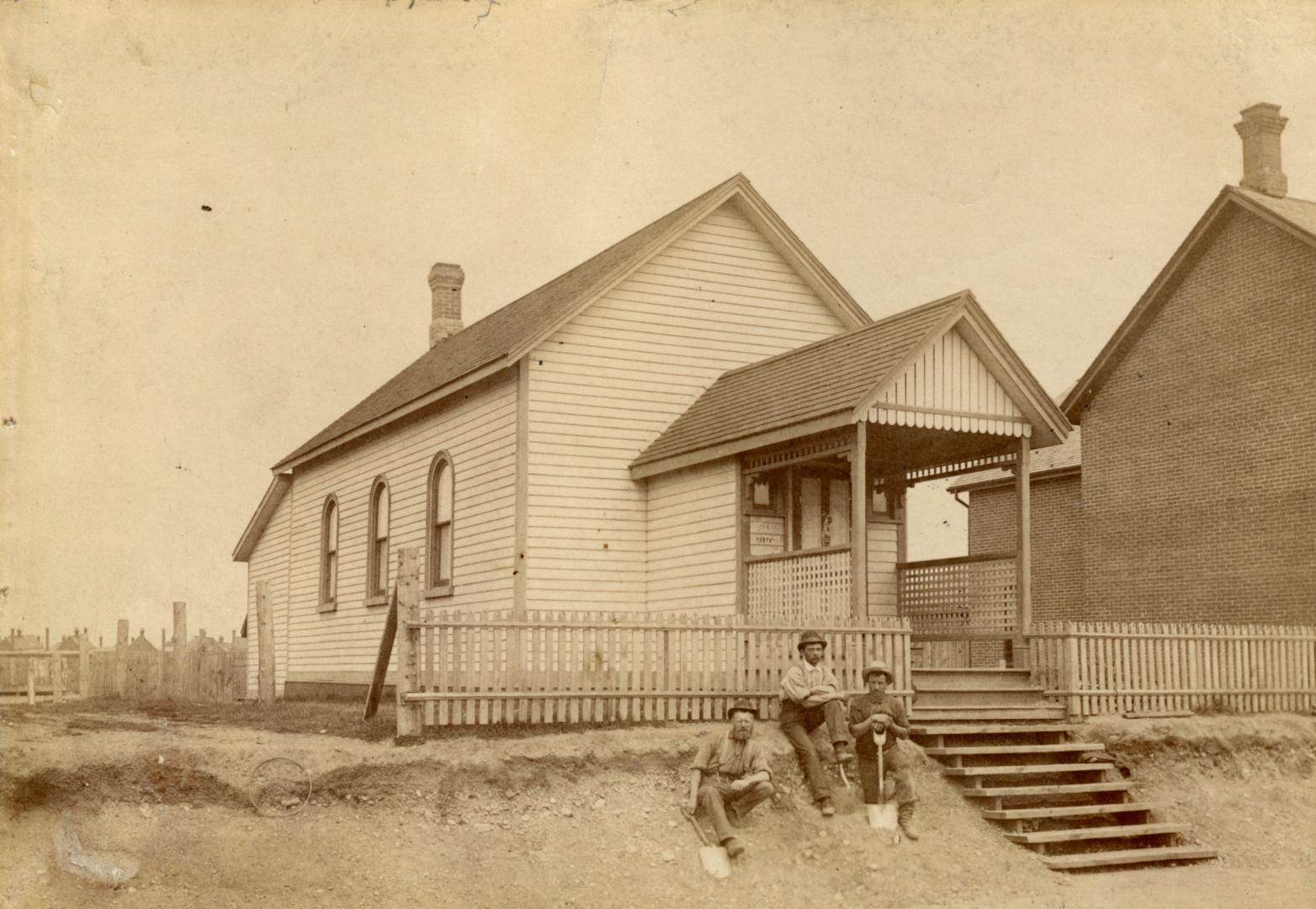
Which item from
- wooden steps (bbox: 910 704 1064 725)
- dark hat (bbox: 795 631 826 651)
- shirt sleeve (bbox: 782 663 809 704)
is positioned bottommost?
wooden steps (bbox: 910 704 1064 725)

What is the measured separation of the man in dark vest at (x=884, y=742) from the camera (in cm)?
1361

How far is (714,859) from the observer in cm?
1258

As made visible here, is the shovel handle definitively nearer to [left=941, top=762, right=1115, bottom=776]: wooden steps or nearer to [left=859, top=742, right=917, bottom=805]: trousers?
[left=859, top=742, right=917, bottom=805]: trousers

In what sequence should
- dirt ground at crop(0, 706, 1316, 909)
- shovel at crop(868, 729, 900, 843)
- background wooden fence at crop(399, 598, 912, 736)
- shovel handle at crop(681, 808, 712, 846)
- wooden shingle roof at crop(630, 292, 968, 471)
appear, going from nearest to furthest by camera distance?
dirt ground at crop(0, 706, 1316, 909), shovel handle at crop(681, 808, 712, 846), shovel at crop(868, 729, 900, 843), background wooden fence at crop(399, 598, 912, 736), wooden shingle roof at crop(630, 292, 968, 471)

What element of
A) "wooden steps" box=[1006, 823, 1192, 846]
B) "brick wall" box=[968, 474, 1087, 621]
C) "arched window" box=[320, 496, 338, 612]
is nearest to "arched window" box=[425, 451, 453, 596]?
"arched window" box=[320, 496, 338, 612]

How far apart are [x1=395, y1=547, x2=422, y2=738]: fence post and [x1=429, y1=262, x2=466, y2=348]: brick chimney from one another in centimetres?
1743

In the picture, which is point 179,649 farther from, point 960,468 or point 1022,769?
point 1022,769

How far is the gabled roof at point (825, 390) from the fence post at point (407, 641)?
4812 millimetres

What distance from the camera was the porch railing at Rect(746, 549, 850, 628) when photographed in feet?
54.7

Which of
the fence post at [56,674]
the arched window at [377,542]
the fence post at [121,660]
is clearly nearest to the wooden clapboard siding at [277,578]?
the fence post at [121,660]

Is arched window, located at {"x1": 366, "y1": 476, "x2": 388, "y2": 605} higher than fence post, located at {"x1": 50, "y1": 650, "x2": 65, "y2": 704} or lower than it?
higher

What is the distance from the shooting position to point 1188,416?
25453mm

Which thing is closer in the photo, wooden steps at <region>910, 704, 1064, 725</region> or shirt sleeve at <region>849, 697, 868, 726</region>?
shirt sleeve at <region>849, 697, 868, 726</region>

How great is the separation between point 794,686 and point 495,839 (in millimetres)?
3450
